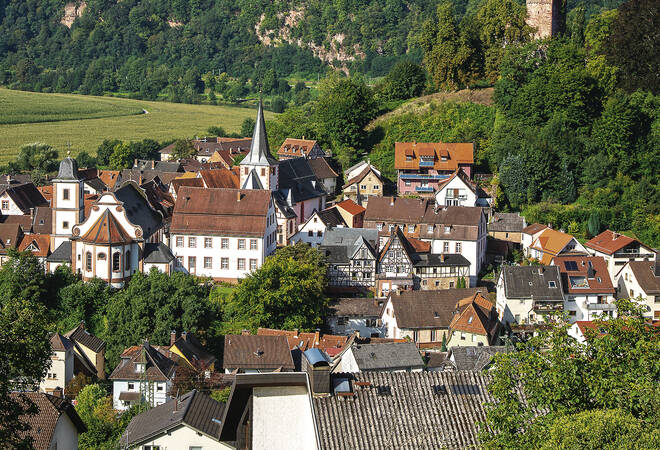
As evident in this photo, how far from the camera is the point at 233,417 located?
17.2 m

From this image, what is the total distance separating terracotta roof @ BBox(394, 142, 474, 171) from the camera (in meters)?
66.4

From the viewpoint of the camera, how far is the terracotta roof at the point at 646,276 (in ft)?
167

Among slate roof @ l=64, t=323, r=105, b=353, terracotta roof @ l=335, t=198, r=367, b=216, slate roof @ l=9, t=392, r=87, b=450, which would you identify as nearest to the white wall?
slate roof @ l=9, t=392, r=87, b=450

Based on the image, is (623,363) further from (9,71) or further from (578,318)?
(9,71)

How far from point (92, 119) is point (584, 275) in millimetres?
89288

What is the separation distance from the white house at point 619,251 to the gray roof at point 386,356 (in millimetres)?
17440

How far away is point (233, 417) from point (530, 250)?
41313 mm

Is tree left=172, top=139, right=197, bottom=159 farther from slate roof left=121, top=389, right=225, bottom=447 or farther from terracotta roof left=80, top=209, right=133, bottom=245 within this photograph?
slate roof left=121, top=389, right=225, bottom=447

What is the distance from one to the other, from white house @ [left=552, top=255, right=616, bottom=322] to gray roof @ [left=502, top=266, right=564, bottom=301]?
79cm

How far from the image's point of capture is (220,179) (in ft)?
213

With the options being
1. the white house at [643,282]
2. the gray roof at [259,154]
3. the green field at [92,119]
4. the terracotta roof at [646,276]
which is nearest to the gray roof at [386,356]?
the white house at [643,282]

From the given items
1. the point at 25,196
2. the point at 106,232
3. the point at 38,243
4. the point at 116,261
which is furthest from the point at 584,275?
the point at 25,196

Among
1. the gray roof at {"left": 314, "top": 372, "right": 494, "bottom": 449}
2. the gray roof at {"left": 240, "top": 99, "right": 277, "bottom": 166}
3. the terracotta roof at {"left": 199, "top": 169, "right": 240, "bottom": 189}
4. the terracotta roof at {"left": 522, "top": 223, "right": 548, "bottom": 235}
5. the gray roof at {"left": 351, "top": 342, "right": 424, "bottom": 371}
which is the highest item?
the gray roof at {"left": 240, "top": 99, "right": 277, "bottom": 166}

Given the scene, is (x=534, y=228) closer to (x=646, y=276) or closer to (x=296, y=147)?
(x=646, y=276)
